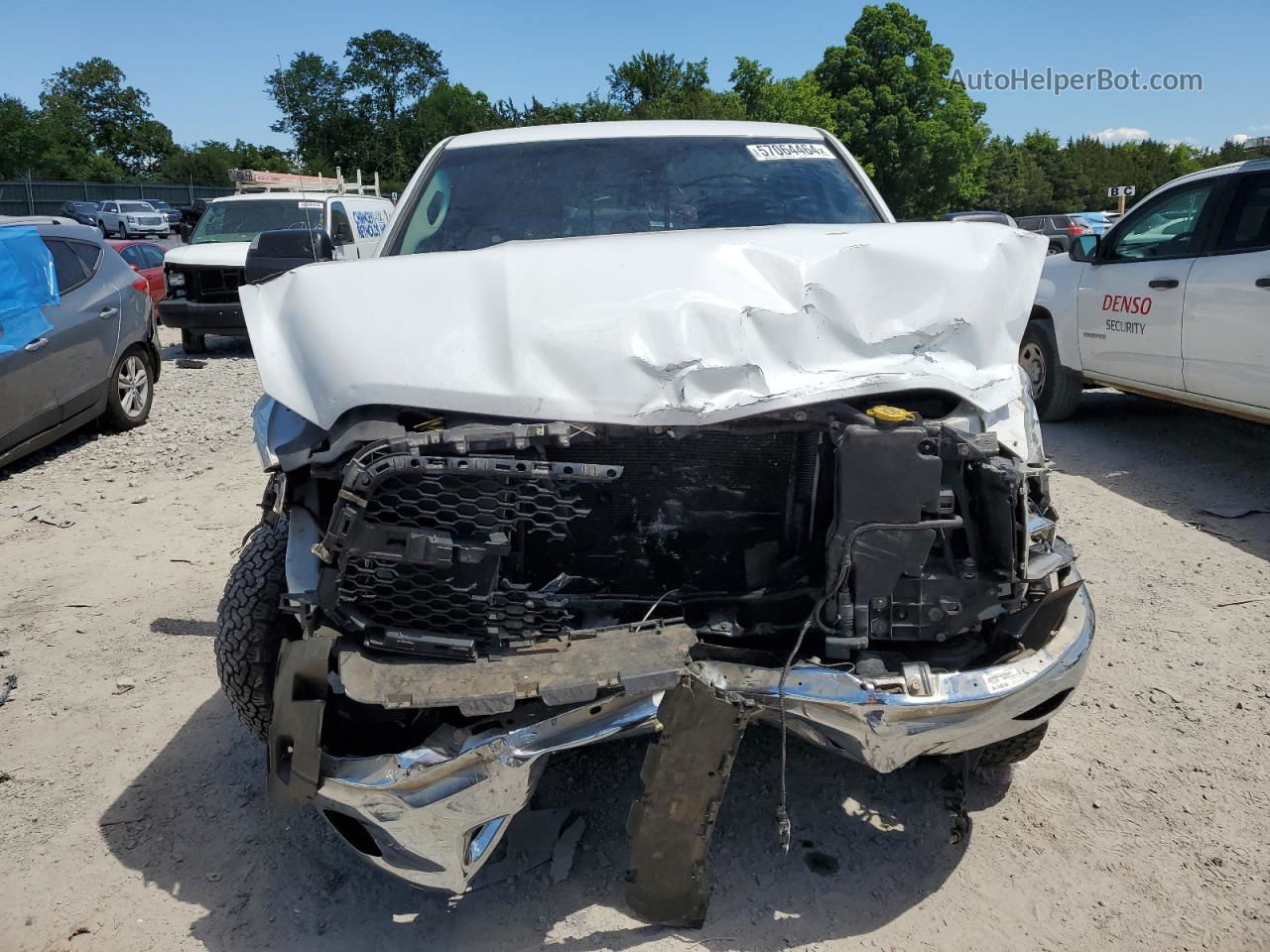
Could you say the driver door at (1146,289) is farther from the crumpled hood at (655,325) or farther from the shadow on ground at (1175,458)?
the crumpled hood at (655,325)

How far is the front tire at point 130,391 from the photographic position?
24.2 feet

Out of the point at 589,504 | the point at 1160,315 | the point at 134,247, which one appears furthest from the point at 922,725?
the point at 134,247

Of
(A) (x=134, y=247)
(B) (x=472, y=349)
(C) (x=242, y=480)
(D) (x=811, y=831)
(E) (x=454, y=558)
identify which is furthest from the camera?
(A) (x=134, y=247)

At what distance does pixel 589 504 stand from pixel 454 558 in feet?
1.48

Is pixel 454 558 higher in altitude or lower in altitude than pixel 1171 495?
higher

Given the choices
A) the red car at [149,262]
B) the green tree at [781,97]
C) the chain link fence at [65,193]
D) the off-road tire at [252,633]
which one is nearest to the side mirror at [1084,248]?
the off-road tire at [252,633]

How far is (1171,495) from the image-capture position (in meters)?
5.59

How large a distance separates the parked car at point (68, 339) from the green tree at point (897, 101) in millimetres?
27783

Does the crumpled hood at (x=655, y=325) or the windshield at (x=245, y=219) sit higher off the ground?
the windshield at (x=245, y=219)

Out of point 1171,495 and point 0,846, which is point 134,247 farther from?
point 1171,495

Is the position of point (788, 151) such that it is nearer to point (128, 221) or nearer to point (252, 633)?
point (252, 633)

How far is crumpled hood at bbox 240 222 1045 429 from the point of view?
7.48 feet

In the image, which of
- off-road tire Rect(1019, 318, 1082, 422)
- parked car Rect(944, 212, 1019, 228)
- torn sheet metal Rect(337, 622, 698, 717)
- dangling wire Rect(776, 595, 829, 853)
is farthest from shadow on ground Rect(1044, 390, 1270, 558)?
torn sheet metal Rect(337, 622, 698, 717)

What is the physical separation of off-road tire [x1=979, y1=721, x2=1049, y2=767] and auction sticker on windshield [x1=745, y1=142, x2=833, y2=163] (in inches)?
95.6
